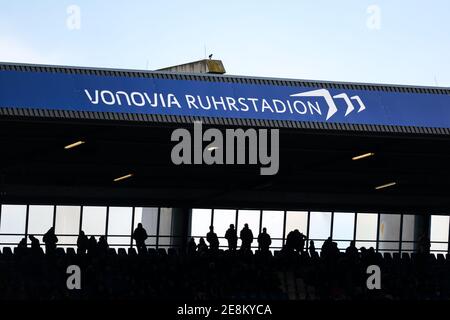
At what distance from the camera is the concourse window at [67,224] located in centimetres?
4169

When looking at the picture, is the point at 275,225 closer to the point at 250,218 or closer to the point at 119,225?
the point at 250,218

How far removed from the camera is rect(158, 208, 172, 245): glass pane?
142ft

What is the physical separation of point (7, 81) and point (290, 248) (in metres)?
14.4

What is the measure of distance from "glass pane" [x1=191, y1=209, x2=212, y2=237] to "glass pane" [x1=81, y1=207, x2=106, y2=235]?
3195 mm

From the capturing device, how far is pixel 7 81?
2648 centimetres

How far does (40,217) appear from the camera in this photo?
41656 millimetres

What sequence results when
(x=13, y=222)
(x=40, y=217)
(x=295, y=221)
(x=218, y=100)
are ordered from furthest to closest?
(x=295, y=221) → (x=40, y=217) → (x=13, y=222) → (x=218, y=100)

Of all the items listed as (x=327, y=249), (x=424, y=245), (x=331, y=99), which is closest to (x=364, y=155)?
(x=331, y=99)

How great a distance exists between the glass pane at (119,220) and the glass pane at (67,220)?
3.94 ft

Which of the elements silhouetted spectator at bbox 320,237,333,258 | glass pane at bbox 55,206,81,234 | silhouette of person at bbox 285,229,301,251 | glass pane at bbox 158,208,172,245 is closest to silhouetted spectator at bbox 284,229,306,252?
silhouette of person at bbox 285,229,301,251

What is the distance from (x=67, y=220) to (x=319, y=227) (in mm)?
9357

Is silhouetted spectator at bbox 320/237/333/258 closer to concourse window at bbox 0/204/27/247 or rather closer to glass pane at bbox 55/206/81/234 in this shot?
glass pane at bbox 55/206/81/234

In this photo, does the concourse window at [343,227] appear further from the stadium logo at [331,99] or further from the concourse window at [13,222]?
the stadium logo at [331,99]
